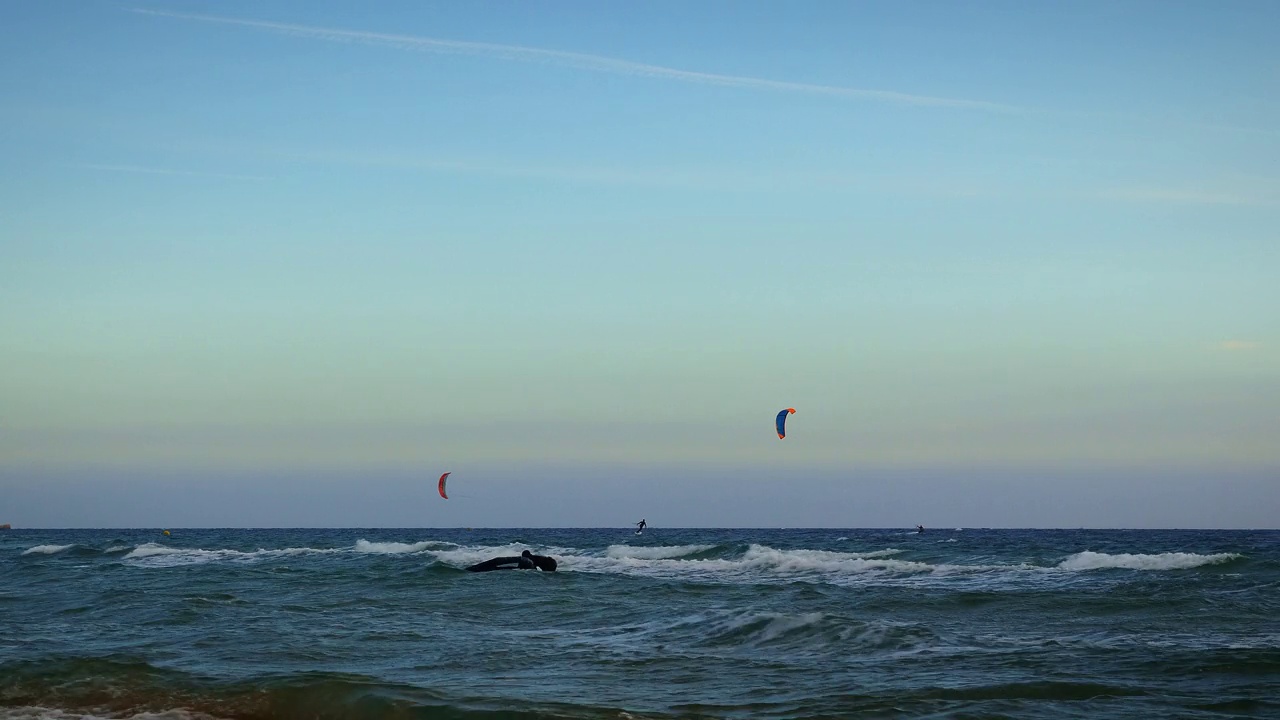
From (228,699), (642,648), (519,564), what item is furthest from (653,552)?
(228,699)

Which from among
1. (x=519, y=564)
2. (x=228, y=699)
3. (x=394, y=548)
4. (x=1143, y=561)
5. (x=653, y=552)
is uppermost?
(x=1143, y=561)

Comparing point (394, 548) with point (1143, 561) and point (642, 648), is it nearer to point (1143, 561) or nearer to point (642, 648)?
point (1143, 561)

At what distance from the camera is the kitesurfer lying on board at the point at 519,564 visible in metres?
32.2

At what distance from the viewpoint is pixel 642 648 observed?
597 inches

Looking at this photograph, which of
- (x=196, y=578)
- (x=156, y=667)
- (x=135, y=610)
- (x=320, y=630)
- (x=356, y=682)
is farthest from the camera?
(x=196, y=578)

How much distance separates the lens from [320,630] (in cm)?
1739

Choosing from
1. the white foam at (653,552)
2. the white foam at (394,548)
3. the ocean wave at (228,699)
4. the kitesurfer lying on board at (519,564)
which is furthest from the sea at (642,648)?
the white foam at (394,548)

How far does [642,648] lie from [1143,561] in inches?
1031

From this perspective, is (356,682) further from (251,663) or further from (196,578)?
(196,578)

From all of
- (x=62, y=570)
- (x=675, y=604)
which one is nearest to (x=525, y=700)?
(x=675, y=604)

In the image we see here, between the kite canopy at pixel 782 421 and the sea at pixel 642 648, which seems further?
the kite canopy at pixel 782 421

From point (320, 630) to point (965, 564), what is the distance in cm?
2330

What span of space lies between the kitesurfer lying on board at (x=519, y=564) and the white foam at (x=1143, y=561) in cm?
1535

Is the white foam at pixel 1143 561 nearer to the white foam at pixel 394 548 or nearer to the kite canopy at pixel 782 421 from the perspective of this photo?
the kite canopy at pixel 782 421
